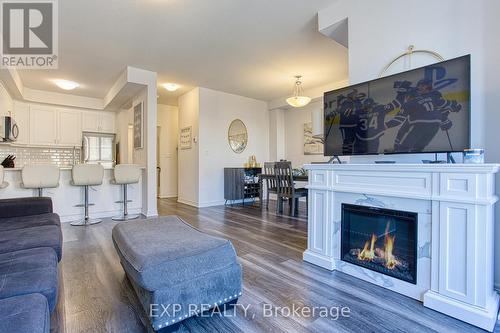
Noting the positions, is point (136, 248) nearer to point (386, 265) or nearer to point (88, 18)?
point (386, 265)

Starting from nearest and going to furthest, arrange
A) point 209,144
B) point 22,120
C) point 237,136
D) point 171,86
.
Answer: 1. point 171,86
2. point 22,120
3. point 209,144
4. point 237,136

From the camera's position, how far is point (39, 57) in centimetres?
403

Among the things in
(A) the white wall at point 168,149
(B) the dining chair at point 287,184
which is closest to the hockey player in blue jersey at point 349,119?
(B) the dining chair at point 287,184

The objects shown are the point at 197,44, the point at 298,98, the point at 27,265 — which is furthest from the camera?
the point at 298,98

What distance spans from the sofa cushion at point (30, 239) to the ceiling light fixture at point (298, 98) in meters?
4.09

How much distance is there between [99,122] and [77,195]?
119 inches

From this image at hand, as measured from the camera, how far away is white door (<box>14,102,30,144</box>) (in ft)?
18.6

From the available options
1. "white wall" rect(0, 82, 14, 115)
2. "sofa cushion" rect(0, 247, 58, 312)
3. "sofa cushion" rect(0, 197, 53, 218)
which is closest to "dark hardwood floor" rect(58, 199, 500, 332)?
"sofa cushion" rect(0, 247, 58, 312)

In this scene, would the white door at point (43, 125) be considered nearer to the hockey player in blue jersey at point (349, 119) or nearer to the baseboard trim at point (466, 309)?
the hockey player in blue jersey at point (349, 119)

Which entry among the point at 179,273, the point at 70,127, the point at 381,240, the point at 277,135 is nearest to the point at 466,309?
the point at 381,240

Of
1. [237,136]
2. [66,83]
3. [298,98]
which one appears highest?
[66,83]

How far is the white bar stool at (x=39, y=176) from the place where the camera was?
359cm

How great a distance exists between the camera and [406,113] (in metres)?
1.97

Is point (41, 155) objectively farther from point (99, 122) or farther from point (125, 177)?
point (125, 177)
